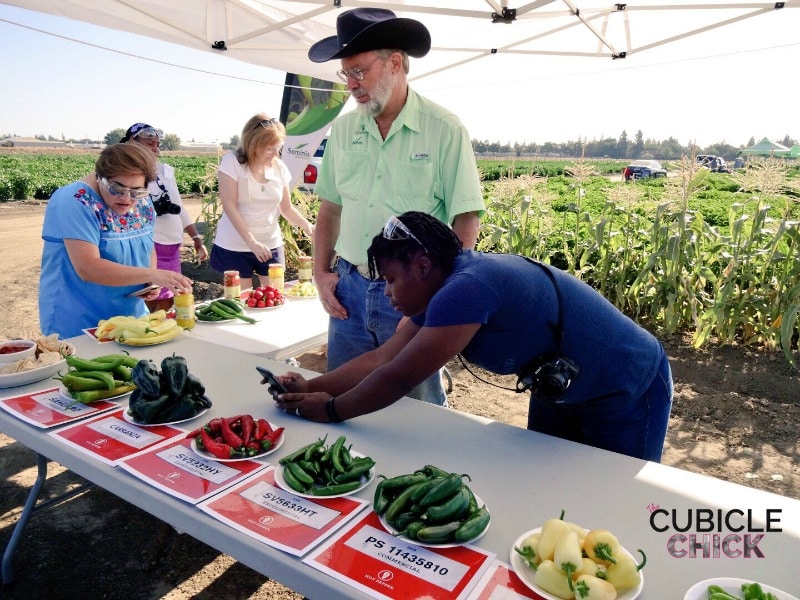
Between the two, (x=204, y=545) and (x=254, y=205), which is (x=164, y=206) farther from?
(x=204, y=545)

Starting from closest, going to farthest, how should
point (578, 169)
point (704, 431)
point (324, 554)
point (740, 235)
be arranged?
1. point (324, 554)
2. point (704, 431)
3. point (740, 235)
4. point (578, 169)

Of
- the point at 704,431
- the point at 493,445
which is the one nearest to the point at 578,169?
the point at 704,431

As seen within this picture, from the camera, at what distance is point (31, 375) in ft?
7.06

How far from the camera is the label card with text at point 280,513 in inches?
50.3

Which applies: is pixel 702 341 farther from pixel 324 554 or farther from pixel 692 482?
pixel 324 554

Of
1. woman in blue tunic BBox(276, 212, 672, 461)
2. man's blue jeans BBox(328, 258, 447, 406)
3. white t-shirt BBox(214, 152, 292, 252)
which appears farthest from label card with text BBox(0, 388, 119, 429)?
white t-shirt BBox(214, 152, 292, 252)

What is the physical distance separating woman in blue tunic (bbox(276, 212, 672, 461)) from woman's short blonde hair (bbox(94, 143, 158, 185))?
4.81 ft

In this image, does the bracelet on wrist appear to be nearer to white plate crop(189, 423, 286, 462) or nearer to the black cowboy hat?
white plate crop(189, 423, 286, 462)

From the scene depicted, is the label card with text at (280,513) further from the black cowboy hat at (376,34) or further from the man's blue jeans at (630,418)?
the black cowboy hat at (376,34)

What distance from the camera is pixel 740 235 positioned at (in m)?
4.84

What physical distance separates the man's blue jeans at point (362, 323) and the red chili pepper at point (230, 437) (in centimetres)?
94

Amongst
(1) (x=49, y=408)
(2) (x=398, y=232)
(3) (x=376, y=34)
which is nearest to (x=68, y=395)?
(1) (x=49, y=408)

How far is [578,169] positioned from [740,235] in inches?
64.5

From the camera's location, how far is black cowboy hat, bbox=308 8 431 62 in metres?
2.30
